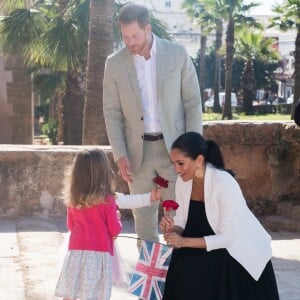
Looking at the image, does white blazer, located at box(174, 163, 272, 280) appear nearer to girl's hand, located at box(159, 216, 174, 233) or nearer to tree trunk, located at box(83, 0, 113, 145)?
girl's hand, located at box(159, 216, 174, 233)

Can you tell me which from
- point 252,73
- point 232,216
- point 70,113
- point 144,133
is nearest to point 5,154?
point 144,133

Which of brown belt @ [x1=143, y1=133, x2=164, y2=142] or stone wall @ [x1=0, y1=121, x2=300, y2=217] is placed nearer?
brown belt @ [x1=143, y1=133, x2=164, y2=142]

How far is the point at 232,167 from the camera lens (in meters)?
7.74

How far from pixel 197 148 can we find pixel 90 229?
72 centimetres

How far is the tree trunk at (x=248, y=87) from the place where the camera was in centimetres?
4401

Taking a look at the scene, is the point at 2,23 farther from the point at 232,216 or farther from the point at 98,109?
the point at 232,216

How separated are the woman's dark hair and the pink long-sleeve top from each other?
48 cm

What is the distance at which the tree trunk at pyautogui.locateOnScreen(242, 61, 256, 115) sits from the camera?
4401 centimetres

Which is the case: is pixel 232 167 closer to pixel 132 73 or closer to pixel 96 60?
pixel 96 60

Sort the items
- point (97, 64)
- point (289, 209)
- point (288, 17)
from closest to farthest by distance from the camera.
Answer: point (289, 209)
point (97, 64)
point (288, 17)

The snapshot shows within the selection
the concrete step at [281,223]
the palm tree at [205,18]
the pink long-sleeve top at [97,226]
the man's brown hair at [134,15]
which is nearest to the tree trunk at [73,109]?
the concrete step at [281,223]

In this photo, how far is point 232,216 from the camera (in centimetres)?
379

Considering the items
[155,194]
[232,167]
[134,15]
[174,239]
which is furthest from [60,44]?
[174,239]

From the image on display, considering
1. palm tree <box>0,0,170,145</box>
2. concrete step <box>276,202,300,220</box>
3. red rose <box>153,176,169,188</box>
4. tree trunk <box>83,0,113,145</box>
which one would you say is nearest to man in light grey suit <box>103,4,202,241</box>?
red rose <box>153,176,169,188</box>
